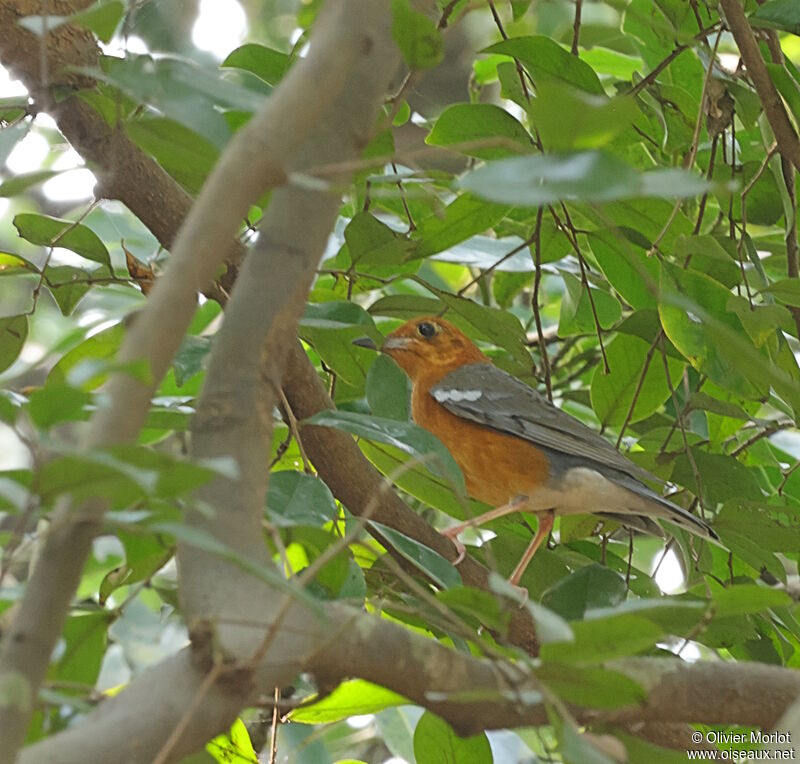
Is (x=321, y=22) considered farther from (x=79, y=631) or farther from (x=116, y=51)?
(x=116, y=51)

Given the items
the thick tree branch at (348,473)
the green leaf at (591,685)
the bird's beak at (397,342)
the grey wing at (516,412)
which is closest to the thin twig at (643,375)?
the grey wing at (516,412)

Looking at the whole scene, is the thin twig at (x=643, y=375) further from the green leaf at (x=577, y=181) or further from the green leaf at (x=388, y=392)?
the green leaf at (x=577, y=181)

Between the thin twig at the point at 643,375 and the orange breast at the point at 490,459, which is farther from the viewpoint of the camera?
the orange breast at the point at 490,459

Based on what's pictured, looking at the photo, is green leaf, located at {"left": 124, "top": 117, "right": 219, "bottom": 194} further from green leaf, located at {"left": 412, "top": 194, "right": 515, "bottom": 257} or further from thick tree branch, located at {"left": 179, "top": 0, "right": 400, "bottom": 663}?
green leaf, located at {"left": 412, "top": 194, "right": 515, "bottom": 257}

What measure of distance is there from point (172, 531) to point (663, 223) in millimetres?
1926

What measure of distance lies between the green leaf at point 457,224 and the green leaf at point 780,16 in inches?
29.9

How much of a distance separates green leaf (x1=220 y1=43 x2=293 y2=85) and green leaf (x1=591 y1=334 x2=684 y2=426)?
1.18 m

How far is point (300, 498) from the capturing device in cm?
190

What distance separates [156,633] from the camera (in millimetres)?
4477

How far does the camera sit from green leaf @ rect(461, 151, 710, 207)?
1.08 m

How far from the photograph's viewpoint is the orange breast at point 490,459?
345 cm

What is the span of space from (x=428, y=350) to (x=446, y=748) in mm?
1977

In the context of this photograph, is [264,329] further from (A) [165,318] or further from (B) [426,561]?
(B) [426,561]

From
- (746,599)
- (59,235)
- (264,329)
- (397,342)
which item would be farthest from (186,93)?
(397,342)
